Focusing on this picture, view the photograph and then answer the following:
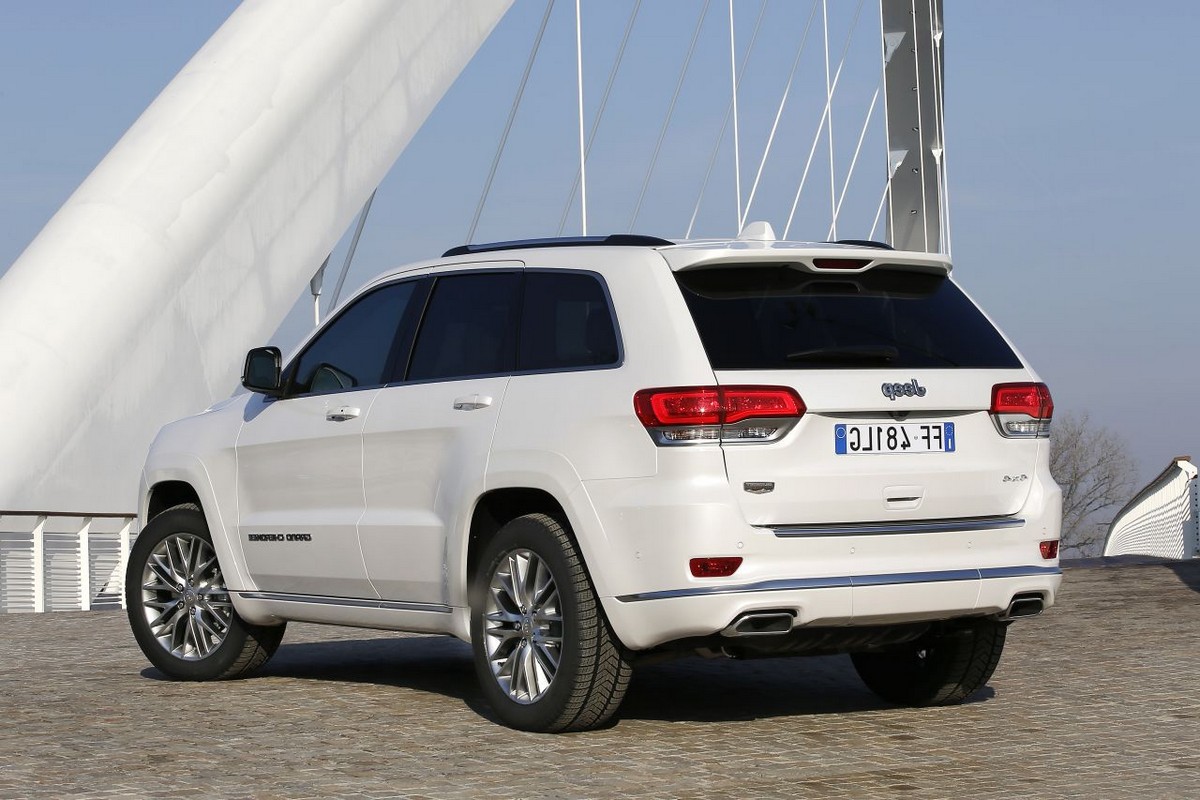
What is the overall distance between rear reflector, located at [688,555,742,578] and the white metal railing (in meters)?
Result: 8.75

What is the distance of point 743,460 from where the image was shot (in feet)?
19.9

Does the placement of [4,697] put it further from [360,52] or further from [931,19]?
[931,19]

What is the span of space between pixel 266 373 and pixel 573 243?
1.79 metres

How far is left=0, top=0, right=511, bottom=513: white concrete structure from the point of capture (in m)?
13.9

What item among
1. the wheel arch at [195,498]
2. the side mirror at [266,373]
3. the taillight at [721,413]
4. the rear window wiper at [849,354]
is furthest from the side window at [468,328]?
the wheel arch at [195,498]

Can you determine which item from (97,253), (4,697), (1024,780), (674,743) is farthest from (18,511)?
(1024,780)

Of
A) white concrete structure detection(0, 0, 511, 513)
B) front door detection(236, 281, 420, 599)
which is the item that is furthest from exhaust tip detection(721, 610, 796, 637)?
white concrete structure detection(0, 0, 511, 513)

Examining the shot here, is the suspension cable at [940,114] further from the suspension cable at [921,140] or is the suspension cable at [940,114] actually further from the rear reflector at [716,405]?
the rear reflector at [716,405]

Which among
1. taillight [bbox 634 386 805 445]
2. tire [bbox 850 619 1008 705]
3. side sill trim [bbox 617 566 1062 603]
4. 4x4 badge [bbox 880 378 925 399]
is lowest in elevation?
tire [bbox 850 619 1008 705]

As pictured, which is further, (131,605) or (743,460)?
(131,605)

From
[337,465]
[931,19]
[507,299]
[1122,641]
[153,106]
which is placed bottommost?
[1122,641]

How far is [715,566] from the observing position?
6004mm

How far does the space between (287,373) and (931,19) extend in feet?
71.2

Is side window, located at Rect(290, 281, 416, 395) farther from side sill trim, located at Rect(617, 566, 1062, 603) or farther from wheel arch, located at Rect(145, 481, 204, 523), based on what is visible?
side sill trim, located at Rect(617, 566, 1062, 603)
